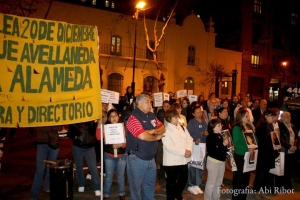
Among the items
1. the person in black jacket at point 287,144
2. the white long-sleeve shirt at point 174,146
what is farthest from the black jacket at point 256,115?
the white long-sleeve shirt at point 174,146

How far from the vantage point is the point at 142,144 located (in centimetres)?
477

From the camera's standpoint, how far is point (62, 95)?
14.8 ft

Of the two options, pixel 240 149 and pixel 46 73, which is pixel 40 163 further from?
pixel 240 149

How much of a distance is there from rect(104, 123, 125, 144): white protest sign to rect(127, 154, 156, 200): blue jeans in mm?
543

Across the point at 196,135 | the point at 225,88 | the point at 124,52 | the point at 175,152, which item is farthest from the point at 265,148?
the point at 225,88

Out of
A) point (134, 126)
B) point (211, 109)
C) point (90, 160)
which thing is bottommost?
point (90, 160)

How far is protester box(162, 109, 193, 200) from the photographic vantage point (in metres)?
5.36

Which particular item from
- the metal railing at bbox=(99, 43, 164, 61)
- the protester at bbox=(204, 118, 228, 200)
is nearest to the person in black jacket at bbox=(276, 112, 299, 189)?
the protester at bbox=(204, 118, 228, 200)

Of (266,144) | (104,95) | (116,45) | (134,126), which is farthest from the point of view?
(116,45)

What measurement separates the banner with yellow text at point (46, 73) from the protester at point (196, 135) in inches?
109

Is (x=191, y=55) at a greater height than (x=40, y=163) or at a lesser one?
greater

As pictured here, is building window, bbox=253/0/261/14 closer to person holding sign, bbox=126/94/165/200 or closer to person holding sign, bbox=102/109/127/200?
person holding sign, bbox=102/109/127/200

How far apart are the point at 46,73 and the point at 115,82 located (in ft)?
67.2

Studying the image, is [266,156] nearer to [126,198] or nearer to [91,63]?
[126,198]
